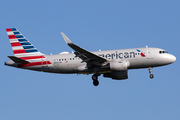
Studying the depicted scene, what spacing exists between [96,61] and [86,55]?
189 centimetres

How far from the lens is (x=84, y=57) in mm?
40906

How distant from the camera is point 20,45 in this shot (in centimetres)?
4638

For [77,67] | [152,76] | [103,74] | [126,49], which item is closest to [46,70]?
[77,67]

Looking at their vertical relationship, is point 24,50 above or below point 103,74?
above

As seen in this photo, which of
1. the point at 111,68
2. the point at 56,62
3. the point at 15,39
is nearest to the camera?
the point at 111,68

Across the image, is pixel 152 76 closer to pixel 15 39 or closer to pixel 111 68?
pixel 111 68

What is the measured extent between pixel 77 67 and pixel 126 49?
7114mm

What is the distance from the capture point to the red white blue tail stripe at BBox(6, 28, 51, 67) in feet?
145

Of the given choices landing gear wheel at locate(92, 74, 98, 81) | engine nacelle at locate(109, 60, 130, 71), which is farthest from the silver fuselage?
engine nacelle at locate(109, 60, 130, 71)

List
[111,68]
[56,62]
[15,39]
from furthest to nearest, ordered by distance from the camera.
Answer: [15,39] < [56,62] < [111,68]

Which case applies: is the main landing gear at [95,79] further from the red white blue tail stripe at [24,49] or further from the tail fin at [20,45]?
the tail fin at [20,45]

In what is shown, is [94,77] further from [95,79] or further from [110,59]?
[110,59]

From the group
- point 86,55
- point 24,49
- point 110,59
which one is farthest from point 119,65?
point 24,49

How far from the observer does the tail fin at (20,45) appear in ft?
149
